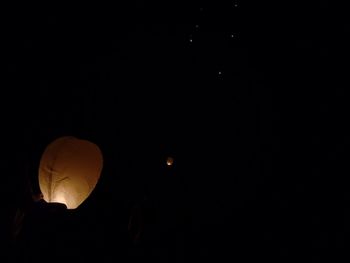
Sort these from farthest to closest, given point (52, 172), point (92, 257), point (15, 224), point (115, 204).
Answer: point (115, 204)
point (92, 257)
point (15, 224)
point (52, 172)

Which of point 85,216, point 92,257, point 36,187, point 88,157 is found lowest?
point 92,257

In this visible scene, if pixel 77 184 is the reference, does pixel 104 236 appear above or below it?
below

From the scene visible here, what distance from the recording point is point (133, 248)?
4.36m

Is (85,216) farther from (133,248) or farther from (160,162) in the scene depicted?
(160,162)

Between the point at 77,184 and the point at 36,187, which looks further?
the point at 36,187

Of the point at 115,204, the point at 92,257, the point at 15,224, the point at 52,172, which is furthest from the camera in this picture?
the point at 115,204

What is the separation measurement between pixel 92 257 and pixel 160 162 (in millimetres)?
1236

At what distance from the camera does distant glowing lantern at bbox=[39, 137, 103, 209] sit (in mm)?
2385

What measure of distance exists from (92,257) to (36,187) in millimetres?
948

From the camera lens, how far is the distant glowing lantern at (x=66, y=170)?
93.9 inches

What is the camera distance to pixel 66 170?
7.85ft

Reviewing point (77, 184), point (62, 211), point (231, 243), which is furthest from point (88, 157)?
point (231, 243)

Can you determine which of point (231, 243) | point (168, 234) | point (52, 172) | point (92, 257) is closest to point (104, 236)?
point (92, 257)

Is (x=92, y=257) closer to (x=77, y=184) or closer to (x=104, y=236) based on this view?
(x=104, y=236)
